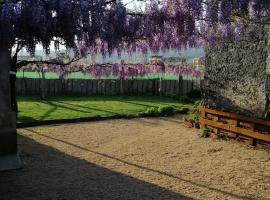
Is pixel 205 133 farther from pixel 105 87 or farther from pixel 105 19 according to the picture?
pixel 105 87

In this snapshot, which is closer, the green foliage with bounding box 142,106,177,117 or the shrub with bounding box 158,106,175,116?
the green foliage with bounding box 142,106,177,117

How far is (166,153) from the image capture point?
336 inches

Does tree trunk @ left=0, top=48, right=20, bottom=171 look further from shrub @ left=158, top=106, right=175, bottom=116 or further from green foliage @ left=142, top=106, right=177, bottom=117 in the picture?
shrub @ left=158, top=106, right=175, bottom=116

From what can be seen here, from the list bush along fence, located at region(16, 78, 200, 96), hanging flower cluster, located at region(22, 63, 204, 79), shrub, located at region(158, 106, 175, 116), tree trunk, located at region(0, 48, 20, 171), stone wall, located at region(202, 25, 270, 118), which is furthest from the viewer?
bush along fence, located at region(16, 78, 200, 96)

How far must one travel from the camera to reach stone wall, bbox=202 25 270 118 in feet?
29.4

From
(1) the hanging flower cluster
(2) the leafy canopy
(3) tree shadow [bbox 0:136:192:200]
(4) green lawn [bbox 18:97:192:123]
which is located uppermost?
(2) the leafy canopy

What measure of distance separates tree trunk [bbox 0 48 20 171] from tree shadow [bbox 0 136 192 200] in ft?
0.85

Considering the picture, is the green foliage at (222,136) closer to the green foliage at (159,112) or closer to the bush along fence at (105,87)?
the green foliage at (159,112)

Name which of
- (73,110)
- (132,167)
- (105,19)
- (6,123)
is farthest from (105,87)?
(105,19)

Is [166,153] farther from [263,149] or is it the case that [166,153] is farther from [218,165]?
[263,149]

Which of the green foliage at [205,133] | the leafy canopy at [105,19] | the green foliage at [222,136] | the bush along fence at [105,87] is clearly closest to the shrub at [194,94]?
the bush along fence at [105,87]

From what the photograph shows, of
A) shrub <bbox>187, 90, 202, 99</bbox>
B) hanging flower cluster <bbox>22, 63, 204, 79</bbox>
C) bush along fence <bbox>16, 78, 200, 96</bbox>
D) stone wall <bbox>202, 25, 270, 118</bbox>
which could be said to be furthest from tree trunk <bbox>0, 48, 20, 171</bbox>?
shrub <bbox>187, 90, 202, 99</bbox>

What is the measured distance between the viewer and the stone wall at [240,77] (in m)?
8.95

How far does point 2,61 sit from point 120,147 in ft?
10.3
